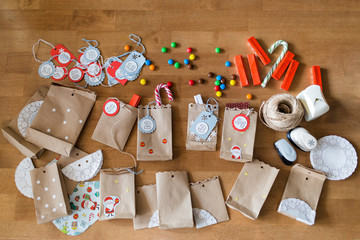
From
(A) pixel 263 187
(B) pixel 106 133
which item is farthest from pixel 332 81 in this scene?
(B) pixel 106 133

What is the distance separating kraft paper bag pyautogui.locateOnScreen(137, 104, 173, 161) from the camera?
3.96 ft

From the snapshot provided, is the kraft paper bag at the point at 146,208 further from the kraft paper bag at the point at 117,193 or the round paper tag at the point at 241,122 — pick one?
the round paper tag at the point at 241,122

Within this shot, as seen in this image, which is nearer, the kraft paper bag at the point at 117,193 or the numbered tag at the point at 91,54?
the kraft paper bag at the point at 117,193

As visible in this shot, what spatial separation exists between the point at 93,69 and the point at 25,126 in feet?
1.22

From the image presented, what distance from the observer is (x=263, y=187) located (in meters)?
1.18

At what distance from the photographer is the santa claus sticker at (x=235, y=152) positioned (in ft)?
3.93

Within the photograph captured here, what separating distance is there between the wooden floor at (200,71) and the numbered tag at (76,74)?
94mm

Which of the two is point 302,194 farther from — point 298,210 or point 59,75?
point 59,75

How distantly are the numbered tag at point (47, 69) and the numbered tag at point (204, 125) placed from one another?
66cm

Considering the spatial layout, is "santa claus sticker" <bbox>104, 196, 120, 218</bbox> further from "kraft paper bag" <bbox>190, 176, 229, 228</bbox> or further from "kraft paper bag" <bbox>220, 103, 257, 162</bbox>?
"kraft paper bag" <bbox>220, 103, 257, 162</bbox>

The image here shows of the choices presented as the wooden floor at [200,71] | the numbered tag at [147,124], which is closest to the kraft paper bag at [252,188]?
the wooden floor at [200,71]

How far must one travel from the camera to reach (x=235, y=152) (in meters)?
1.20

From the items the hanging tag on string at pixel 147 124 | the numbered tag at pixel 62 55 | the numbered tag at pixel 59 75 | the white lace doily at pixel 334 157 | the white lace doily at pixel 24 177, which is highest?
the numbered tag at pixel 62 55

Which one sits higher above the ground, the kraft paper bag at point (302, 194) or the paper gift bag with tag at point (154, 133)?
the paper gift bag with tag at point (154, 133)
